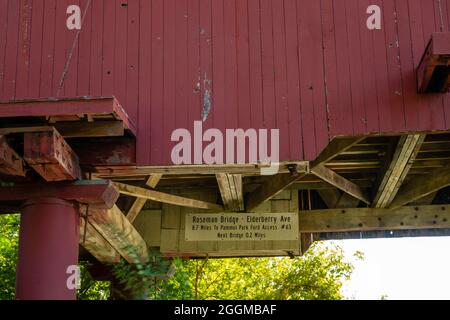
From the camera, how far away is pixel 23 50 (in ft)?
25.3

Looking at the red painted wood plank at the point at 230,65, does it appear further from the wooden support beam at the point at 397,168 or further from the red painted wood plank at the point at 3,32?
the red painted wood plank at the point at 3,32

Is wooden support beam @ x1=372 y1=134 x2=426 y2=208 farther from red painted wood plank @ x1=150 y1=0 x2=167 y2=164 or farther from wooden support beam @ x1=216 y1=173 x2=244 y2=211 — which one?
red painted wood plank @ x1=150 y1=0 x2=167 y2=164

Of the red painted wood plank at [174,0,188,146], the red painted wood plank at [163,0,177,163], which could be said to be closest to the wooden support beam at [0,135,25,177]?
the red painted wood plank at [163,0,177,163]

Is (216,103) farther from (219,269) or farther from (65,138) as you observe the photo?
(219,269)

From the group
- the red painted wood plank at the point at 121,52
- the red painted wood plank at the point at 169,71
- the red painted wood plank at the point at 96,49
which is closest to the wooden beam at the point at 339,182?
the red painted wood plank at the point at 169,71

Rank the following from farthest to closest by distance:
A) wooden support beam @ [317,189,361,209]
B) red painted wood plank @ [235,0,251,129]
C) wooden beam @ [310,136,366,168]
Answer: wooden support beam @ [317,189,361,209], wooden beam @ [310,136,366,168], red painted wood plank @ [235,0,251,129]

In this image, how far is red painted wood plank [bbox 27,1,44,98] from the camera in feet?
24.8

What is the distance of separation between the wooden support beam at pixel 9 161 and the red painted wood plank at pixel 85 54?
127 centimetres

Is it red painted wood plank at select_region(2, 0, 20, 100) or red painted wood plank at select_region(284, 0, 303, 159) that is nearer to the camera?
red painted wood plank at select_region(284, 0, 303, 159)

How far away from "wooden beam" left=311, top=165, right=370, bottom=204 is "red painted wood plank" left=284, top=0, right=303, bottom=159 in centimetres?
140

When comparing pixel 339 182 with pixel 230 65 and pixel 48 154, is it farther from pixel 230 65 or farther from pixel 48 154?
pixel 48 154

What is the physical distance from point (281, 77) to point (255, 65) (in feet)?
0.97
